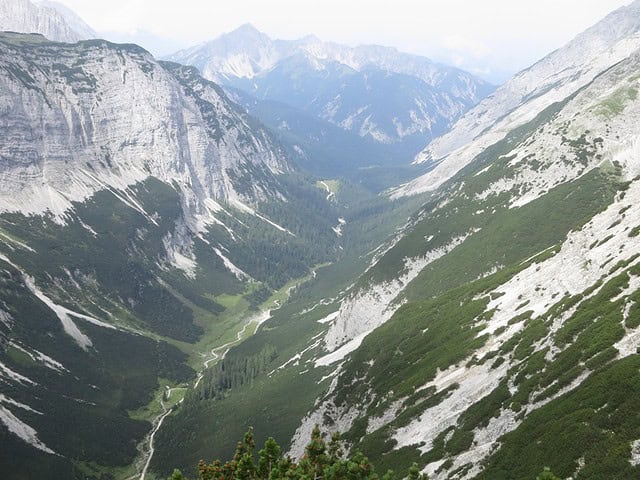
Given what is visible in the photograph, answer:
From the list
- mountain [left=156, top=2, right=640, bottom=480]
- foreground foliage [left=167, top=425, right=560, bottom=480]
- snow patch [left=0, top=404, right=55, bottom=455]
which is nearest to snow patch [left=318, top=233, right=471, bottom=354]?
mountain [left=156, top=2, right=640, bottom=480]

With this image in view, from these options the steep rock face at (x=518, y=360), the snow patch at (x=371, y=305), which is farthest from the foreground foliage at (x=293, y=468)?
the snow patch at (x=371, y=305)

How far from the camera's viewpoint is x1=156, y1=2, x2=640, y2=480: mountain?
48.8 m

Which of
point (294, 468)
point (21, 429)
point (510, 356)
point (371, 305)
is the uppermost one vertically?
point (371, 305)

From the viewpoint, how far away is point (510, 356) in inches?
2881

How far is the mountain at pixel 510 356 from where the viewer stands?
160 ft

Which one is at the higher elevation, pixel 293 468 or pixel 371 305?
pixel 371 305

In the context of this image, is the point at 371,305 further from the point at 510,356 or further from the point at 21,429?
the point at 21,429

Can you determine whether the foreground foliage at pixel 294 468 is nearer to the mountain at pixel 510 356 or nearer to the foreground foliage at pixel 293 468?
the foreground foliage at pixel 293 468

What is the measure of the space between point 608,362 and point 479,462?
52.7ft

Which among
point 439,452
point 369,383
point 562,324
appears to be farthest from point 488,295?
point 439,452

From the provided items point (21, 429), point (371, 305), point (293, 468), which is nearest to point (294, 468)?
point (293, 468)

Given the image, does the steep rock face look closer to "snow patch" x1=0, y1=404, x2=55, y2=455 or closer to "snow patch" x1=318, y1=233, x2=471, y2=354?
"snow patch" x1=318, y1=233, x2=471, y2=354

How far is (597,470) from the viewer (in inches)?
1578

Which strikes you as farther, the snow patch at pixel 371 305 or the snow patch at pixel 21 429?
the snow patch at pixel 371 305
